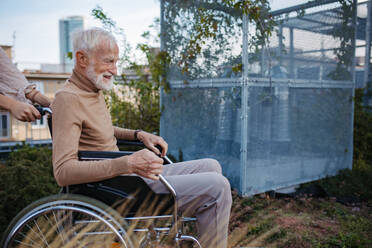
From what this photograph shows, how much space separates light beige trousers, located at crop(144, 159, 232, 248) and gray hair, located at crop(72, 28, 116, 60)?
791mm

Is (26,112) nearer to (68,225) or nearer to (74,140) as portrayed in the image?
(74,140)

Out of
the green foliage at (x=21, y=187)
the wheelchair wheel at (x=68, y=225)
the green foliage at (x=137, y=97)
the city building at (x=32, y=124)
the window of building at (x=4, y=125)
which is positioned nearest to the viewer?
the wheelchair wheel at (x=68, y=225)

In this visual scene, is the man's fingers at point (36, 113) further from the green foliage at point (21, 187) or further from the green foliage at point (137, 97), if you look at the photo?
the green foliage at point (137, 97)

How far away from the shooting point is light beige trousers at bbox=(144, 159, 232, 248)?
5.73 feet

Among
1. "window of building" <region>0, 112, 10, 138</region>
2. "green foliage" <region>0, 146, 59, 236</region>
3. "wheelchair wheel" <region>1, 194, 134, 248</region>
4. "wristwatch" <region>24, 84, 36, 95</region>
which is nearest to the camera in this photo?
"wheelchair wheel" <region>1, 194, 134, 248</region>

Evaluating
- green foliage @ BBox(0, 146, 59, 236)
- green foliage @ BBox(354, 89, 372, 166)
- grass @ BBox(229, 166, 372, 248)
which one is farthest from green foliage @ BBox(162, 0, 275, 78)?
green foliage @ BBox(354, 89, 372, 166)

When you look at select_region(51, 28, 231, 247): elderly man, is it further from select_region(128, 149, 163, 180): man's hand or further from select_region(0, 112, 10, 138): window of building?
select_region(0, 112, 10, 138): window of building

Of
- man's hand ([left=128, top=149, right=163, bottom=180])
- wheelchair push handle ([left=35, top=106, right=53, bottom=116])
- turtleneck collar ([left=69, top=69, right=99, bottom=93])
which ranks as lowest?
man's hand ([left=128, top=149, right=163, bottom=180])

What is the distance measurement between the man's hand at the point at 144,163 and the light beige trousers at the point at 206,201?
0.18 metres

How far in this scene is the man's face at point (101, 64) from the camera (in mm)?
1809

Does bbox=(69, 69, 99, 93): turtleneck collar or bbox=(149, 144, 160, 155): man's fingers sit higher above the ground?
bbox=(69, 69, 99, 93): turtleneck collar

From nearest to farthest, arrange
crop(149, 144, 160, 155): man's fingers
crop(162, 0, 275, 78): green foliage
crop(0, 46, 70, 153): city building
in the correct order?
crop(149, 144, 160, 155): man's fingers → crop(162, 0, 275, 78): green foliage → crop(0, 46, 70, 153): city building

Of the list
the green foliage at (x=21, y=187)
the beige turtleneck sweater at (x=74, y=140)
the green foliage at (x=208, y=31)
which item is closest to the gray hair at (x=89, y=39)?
the beige turtleneck sweater at (x=74, y=140)

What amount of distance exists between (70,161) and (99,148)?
0.92 ft
